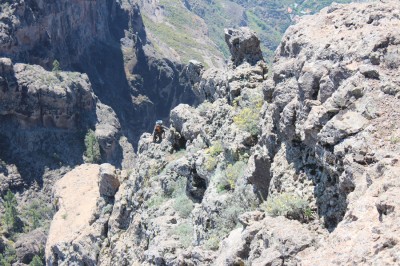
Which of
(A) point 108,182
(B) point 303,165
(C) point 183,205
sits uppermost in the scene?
(B) point 303,165

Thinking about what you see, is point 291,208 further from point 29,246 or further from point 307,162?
point 29,246

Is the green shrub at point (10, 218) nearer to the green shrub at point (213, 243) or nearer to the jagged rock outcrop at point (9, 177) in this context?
the jagged rock outcrop at point (9, 177)

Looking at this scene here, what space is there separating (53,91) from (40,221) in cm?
2139

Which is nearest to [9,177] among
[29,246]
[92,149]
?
[92,149]

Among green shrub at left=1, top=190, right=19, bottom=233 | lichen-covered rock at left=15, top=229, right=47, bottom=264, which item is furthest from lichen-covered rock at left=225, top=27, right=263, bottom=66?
green shrub at left=1, top=190, right=19, bottom=233

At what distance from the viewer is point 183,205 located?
18.6 m

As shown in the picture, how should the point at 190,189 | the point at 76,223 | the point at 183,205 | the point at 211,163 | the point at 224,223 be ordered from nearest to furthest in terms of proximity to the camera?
the point at 224,223 → the point at 211,163 → the point at 183,205 → the point at 190,189 → the point at 76,223

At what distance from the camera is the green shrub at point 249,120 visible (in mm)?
16531

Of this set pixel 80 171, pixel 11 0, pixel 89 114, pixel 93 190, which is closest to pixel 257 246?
pixel 93 190

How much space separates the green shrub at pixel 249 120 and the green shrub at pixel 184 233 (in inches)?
149

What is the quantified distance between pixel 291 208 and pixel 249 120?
6652 mm

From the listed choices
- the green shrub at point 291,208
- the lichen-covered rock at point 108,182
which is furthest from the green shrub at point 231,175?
the lichen-covered rock at point 108,182

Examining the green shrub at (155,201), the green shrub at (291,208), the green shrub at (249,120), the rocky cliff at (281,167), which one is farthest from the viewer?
the green shrub at (155,201)

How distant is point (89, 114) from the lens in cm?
8550
